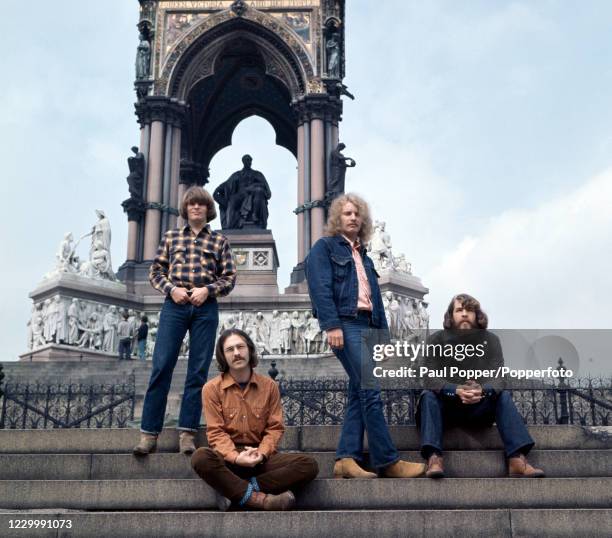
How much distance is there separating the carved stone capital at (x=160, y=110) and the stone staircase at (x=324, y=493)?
18.6 m

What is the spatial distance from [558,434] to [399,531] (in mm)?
1987

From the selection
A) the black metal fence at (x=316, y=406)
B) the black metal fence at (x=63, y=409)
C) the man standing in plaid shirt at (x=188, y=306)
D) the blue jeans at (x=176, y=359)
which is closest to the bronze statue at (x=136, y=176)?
the black metal fence at (x=63, y=409)

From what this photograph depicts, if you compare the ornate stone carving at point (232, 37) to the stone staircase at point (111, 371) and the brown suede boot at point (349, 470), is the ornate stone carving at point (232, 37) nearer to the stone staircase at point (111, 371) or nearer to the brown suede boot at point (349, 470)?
the stone staircase at point (111, 371)

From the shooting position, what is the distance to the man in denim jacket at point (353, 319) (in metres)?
4.82

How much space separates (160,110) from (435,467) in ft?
66.5

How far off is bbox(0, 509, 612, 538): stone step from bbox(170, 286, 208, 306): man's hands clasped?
1678 millimetres

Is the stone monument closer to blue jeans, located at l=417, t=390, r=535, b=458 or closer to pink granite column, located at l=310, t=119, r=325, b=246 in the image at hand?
pink granite column, located at l=310, t=119, r=325, b=246

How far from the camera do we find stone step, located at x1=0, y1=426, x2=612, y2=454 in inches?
221

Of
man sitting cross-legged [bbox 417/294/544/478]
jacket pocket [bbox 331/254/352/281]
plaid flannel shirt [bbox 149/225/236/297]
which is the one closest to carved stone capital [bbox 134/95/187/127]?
plaid flannel shirt [bbox 149/225/236/297]

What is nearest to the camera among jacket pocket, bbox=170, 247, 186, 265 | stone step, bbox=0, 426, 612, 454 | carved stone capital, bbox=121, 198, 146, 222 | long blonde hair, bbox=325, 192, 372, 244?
long blonde hair, bbox=325, 192, 372, 244

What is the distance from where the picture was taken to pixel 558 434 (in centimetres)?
566

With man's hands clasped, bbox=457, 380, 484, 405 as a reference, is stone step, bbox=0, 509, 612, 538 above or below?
below

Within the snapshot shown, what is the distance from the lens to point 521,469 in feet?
15.9

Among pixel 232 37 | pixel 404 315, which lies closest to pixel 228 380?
pixel 404 315
